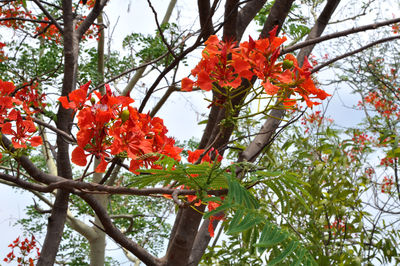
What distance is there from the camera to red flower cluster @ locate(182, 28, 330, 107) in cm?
77

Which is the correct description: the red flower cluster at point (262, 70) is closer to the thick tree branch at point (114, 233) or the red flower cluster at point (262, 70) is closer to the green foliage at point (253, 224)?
the green foliage at point (253, 224)

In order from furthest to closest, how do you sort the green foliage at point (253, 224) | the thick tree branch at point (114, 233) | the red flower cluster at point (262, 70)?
the thick tree branch at point (114, 233)
the red flower cluster at point (262, 70)
the green foliage at point (253, 224)

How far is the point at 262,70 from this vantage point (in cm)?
79

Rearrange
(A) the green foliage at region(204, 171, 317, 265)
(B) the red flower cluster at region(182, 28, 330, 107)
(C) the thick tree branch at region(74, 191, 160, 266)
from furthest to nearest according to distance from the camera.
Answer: (C) the thick tree branch at region(74, 191, 160, 266) → (B) the red flower cluster at region(182, 28, 330, 107) → (A) the green foliage at region(204, 171, 317, 265)

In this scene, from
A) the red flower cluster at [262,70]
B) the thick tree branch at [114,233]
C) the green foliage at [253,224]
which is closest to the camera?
the green foliage at [253,224]

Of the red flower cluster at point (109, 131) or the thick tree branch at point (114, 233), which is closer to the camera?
the red flower cluster at point (109, 131)

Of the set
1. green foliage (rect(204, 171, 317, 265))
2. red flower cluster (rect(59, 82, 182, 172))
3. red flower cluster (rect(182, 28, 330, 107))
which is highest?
red flower cluster (rect(182, 28, 330, 107))

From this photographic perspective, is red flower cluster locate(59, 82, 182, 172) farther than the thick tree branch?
No

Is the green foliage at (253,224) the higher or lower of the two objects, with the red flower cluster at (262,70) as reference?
lower

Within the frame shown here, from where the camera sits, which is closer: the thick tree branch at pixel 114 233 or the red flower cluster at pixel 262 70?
the red flower cluster at pixel 262 70

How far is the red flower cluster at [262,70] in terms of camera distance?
772 mm

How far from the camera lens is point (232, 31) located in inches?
63.1

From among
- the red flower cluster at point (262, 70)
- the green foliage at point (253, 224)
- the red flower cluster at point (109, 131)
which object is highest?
the red flower cluster at point (262, 70)

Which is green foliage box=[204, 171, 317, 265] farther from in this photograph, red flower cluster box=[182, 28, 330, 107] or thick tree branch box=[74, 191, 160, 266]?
thick tree branch box=[74, 191, 160, 266]
